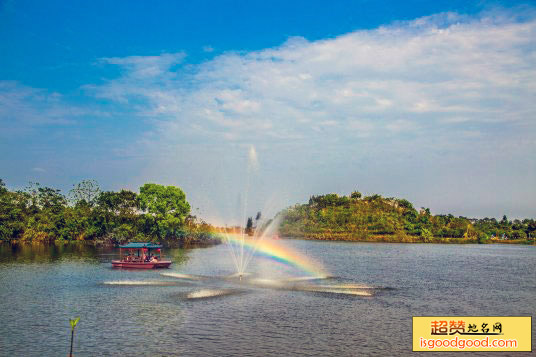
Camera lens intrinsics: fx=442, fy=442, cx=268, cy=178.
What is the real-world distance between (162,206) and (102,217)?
19.2 m

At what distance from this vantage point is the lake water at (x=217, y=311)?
32062 mm

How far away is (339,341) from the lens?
34.1 meters

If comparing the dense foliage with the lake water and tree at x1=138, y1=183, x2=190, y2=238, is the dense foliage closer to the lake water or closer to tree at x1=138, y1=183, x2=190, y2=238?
tree at x1=138, y1=183, x2=190, y2=238

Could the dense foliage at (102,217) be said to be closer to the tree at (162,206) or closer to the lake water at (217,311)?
the tree at (162,206)

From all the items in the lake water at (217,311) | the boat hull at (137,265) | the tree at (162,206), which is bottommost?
the lake water at (217,311)

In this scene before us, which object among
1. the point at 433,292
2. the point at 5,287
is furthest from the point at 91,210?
the point at 433,292

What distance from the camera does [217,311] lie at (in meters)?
42.4

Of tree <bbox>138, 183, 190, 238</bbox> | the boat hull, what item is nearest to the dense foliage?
tree <bbox>138, 183, 190, 238</bbox>

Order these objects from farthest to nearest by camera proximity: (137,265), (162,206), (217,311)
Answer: (162,206) < (137,265) < (217,311)

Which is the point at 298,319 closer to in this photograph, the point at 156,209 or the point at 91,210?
the point at 156,209

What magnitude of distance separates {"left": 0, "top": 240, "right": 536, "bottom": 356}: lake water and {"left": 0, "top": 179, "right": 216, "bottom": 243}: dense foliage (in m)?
58.5

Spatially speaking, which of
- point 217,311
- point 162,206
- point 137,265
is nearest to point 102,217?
point 162,206

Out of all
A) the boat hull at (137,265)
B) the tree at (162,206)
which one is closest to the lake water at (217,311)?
the boat hull at (137,265)

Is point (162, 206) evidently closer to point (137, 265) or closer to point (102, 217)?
point (102, 217)
